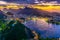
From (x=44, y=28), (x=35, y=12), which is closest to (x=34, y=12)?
(x=35, y=12)

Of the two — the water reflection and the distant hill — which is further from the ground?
the distant hill

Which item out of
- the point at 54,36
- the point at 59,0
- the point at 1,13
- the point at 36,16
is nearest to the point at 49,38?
the point at 54,36

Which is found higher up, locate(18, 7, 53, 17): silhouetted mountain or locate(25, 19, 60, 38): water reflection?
locate(18, 7, 53, 17): silhouetted mountain

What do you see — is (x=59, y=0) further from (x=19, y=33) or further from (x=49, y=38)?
(x=19, y=33)

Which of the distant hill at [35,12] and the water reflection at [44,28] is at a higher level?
the distant hill at [35,12]

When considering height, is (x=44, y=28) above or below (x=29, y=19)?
below

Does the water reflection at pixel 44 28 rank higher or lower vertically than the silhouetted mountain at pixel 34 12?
lower

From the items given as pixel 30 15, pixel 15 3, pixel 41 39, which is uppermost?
pixel 15 3

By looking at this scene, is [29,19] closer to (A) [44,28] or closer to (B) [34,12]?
(B) [34,12]
